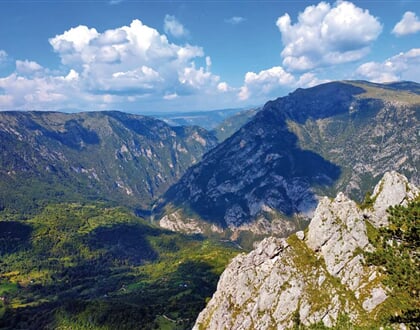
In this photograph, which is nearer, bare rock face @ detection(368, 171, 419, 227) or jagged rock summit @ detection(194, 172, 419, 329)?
jagged rock summit @ detection(194, 172, 419, 329)

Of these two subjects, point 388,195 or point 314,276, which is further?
point 388,195

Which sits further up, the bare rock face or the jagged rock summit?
the bare rock face

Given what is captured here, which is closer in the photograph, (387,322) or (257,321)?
(387,322)

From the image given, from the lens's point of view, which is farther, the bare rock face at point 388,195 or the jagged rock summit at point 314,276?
the bare rock face at point 388,195

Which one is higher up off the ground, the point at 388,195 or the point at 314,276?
the point at 388,195

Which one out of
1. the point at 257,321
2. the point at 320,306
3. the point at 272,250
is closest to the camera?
the point at 320,306

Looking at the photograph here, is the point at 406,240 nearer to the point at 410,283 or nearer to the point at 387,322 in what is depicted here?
the point at 410,283

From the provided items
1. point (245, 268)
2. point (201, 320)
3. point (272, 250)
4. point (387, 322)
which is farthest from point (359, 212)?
point (387, 322)

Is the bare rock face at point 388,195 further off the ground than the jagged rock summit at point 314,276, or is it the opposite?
the bare rock face at point 388,195
